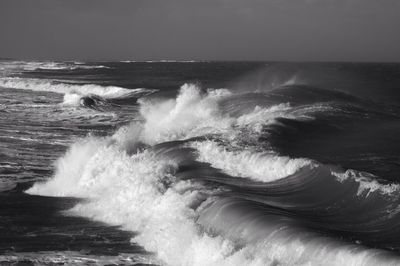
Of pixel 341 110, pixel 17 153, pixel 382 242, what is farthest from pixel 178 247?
pixel 341 110

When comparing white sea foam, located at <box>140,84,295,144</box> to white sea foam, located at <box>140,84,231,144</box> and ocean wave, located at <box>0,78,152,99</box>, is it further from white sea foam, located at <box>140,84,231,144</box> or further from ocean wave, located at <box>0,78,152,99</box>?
ocean wave, located at <box>0,78,152,99</box>

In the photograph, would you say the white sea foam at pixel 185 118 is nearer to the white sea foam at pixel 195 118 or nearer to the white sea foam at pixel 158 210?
the white sea foam at pixel 195 118

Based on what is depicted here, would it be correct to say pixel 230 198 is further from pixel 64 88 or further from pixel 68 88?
pixel 64 88

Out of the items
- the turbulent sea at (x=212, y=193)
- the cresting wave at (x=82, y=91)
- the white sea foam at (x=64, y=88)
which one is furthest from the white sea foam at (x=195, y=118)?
the white sea foam at (x=64, y=88)

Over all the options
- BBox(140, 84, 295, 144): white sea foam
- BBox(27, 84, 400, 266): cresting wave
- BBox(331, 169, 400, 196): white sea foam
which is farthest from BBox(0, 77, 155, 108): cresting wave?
BBox(331, 169, 400, 196): white sea foam

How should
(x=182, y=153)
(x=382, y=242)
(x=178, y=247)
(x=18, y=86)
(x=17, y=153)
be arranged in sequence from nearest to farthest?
1. (x=382, y=242)
2. (x=178, y=247)
3. (x=182, y=153)
4. (x=17, y=153)
5. (x=18, y=86)

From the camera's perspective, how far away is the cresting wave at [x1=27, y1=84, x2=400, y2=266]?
10047mm

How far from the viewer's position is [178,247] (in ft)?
36.0

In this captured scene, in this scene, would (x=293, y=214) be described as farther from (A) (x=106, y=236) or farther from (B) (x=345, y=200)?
(A) (x=106, y=236)

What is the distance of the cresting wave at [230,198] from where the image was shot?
33.0 feet

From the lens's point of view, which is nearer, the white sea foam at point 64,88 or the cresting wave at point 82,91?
the cresting wave at point 82,91

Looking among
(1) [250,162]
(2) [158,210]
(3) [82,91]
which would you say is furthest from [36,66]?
(2) [158,210]

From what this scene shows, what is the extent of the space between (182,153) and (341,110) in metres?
13.2

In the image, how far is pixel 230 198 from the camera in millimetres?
12641
